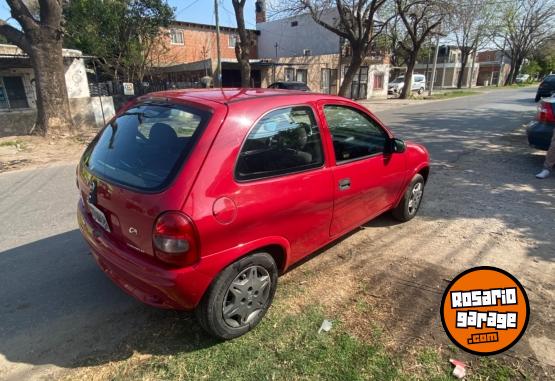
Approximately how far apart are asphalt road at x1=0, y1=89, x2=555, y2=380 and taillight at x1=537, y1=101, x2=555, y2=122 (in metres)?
0.91

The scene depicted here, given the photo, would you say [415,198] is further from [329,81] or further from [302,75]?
[329,81]

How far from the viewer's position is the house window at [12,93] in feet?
61.5

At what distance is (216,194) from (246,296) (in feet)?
2.66

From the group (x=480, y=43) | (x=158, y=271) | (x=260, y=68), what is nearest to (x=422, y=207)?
(x=158, y=271)

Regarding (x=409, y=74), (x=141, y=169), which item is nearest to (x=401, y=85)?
(x=409, y=74)

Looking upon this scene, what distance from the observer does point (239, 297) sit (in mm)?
2426

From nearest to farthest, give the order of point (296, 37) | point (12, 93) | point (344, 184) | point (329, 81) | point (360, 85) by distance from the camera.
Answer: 1. point (344, 184)
2. point (12, 93)
3. point (329, 81)
4. point (360, 85)
5. point (296, 37)

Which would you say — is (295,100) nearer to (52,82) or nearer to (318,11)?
(52,82)

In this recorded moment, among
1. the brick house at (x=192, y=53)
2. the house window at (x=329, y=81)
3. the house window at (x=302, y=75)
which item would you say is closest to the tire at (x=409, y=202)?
the brick house at (x=192, y=53)

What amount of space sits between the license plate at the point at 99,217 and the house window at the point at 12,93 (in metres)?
21.4

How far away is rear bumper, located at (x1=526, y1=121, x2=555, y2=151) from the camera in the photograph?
21.2 ft

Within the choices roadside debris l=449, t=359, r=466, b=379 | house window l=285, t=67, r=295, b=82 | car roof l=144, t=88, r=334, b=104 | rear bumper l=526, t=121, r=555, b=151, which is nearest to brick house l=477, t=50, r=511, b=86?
house window l=285, t=67, r=295, b=82

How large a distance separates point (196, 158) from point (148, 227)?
1.67 feet

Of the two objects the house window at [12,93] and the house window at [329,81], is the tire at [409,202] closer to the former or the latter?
the house window at [12,93]
